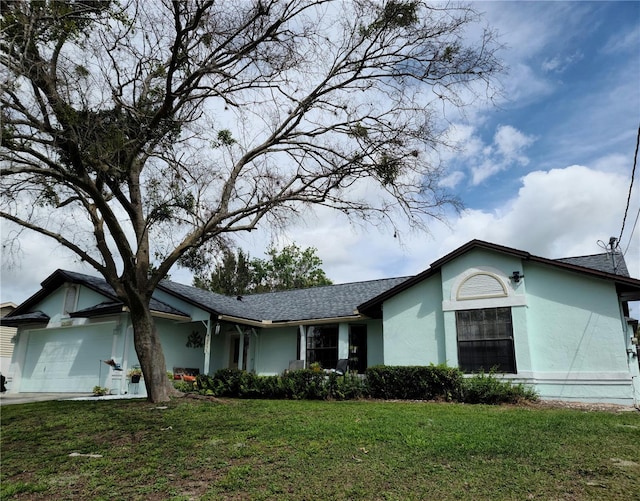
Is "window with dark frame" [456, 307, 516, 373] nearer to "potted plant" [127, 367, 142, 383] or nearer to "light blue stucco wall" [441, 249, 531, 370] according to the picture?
"light blue stucco wall" [441, 249, 531, 370]

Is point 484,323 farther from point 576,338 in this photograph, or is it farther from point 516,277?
point 576,338

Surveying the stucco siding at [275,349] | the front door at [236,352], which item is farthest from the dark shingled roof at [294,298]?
the front door at [236,352]

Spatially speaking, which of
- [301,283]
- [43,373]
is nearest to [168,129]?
[43,373]

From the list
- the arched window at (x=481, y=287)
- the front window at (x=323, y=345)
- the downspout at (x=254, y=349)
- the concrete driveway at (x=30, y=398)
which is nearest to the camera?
the arched window at (x=481, y=287)

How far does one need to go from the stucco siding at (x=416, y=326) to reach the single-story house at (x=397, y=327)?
0.03 m

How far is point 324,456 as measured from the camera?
Result: 5.76m

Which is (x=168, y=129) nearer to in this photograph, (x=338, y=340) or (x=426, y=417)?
(x=426, y=417)

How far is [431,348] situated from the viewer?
14273mm

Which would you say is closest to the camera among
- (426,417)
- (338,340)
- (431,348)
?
(426,417)

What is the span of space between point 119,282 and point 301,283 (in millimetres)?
35072

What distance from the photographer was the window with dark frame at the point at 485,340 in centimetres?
1302

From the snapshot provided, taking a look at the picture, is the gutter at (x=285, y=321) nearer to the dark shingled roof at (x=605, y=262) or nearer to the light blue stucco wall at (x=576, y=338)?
the light blue stucco wall at (x=576, y=338)

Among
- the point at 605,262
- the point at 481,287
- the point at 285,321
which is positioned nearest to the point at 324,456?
the point at 481,287

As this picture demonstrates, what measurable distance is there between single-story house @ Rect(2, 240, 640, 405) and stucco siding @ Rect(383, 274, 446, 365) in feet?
0.11
